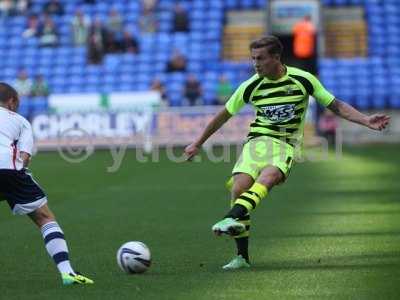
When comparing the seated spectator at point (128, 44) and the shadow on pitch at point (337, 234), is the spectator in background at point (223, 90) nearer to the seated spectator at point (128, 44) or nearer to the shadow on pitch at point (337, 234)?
the seated spectator at point (128, 44)

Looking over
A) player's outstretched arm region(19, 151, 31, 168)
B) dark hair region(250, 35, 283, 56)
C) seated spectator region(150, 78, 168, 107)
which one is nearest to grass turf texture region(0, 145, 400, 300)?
player's outstretched arm region(19, 151, 31, 168)

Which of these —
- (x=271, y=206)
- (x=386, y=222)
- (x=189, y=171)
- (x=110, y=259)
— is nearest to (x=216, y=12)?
(x=189, y=171)

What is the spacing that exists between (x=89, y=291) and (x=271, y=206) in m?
7.11

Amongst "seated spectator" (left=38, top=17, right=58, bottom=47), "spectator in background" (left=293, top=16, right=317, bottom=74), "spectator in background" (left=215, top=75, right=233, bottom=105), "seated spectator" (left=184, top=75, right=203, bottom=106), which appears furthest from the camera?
"seated spectator" (left=38, top=17, right=58, bottom=47)

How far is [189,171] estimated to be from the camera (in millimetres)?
21578

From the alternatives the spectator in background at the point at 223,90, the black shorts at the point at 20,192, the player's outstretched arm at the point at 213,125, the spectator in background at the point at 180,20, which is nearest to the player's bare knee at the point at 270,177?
the player's outstretched arm at the point at 213,125

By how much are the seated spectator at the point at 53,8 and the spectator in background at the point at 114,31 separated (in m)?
2.30

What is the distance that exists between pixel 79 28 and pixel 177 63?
3.93 meters

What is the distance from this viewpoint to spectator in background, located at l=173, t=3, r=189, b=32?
35.0m

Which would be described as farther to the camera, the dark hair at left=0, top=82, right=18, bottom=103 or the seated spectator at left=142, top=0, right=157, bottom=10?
the seated spectator at left=142, top=0, right=157, bottom=10

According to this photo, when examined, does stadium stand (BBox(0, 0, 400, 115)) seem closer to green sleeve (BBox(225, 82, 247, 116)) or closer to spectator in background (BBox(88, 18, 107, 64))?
spectator in background (BBox(88, 18, 107, 64))

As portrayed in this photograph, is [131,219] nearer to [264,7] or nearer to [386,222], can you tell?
[386,222]

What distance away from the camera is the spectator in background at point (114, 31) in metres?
34.4

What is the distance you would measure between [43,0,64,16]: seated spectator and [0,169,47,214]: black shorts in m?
28.8
